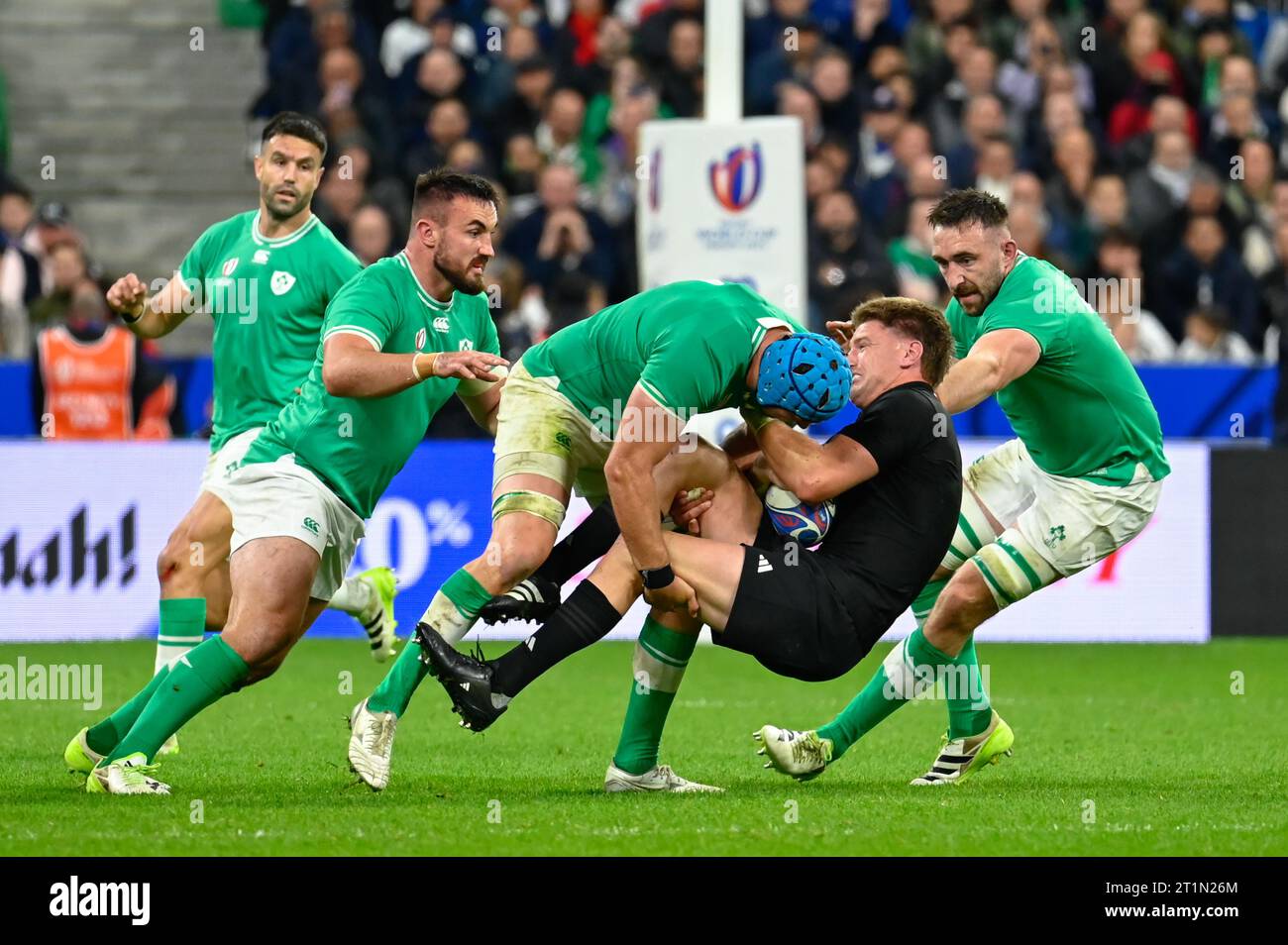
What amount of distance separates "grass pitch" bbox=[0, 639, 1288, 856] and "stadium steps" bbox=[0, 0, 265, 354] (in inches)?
307

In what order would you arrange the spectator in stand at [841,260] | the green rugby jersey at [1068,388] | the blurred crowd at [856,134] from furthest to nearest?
the blurred crowd at [856,134] < the spectator in stand at [841,260] < the green rugby jersey at [1068,388]

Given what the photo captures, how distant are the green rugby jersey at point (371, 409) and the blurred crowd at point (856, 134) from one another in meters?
7.91

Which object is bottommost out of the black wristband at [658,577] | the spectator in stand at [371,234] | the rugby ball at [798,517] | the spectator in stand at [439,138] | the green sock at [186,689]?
the green sock at [186,689]

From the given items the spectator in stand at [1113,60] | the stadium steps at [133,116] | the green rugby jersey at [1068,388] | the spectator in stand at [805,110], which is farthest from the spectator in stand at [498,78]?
the green rugby jersey at [1068,388]

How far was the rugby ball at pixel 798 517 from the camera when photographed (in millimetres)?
7836

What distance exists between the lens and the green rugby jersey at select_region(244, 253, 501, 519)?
7922mm

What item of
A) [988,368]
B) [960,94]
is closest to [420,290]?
[988,368]

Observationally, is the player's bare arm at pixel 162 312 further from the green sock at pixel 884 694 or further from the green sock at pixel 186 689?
the green sock at pixel 884 694

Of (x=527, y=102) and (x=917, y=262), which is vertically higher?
(x=527, y=102)

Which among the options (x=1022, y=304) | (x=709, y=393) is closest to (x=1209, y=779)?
(x=1022, y=304)

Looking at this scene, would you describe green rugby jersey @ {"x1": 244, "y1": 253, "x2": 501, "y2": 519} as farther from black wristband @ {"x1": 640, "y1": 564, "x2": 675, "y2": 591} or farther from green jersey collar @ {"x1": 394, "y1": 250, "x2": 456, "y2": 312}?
black wristband @ {"x1": 640, "y1": 564, "x2": 675, "y2": 591}

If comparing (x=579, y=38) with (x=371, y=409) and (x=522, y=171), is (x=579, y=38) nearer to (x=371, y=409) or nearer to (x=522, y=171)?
(x=522, y=171)

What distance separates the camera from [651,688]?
25.9 feet

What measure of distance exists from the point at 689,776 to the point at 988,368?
1.95 metres
